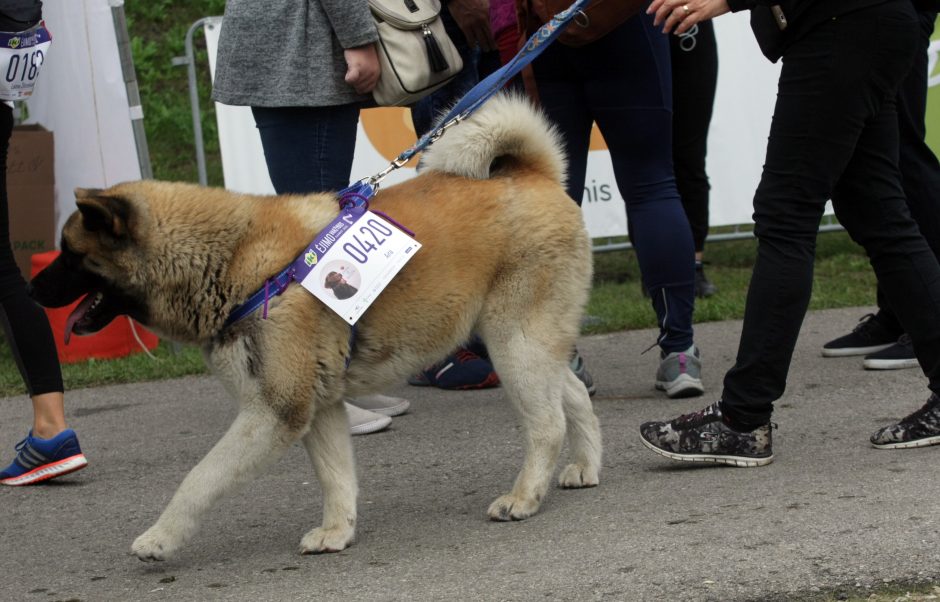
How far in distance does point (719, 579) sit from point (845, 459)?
1.30 metres

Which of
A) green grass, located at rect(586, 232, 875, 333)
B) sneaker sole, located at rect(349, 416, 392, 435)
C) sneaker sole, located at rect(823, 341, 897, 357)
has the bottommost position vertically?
green grass, located at rect(586, 232, 875, 333)

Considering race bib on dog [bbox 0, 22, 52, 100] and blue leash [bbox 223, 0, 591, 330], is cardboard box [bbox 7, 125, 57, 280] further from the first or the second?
blue leash [bbox 223, 0, 591, 330]

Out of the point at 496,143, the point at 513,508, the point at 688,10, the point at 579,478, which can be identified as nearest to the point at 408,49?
the point at 496,143

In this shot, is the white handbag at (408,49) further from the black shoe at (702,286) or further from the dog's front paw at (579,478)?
the black shoe at (702,286)

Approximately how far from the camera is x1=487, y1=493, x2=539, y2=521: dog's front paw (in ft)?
12.5

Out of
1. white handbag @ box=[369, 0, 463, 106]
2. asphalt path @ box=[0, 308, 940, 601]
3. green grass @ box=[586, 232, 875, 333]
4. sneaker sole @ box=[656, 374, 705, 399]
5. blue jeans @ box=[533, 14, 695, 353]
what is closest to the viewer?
asphalt path @ box=[0, 308, 940, 601]

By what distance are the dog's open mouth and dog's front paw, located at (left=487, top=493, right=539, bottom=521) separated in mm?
1305

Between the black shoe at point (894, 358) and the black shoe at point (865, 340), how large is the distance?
24cm

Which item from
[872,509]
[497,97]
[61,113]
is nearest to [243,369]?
[497,97]

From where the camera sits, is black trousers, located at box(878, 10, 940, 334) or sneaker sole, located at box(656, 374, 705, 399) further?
sneaker sole, located at box(656, 374, 705, 399)

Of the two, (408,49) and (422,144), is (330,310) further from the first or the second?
(408,49)

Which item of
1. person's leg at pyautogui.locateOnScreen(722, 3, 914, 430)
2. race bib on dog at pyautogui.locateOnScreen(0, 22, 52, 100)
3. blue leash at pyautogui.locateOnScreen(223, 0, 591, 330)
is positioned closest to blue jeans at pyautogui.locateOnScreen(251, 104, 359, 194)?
blue leash at pyautogui.locateOnScreen(223, 0, 591, 330)

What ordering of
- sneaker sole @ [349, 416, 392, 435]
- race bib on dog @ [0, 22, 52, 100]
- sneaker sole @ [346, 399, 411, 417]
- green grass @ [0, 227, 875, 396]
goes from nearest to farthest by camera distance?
race bib on dog @ [0, 22, 52, 100]
sneaker sole @ [349, 416, 392, 435]
sneaker sole @ [346, 399, 411, 417]
green grass @ [0, 227, 875, 396]

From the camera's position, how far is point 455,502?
13.5 feet
